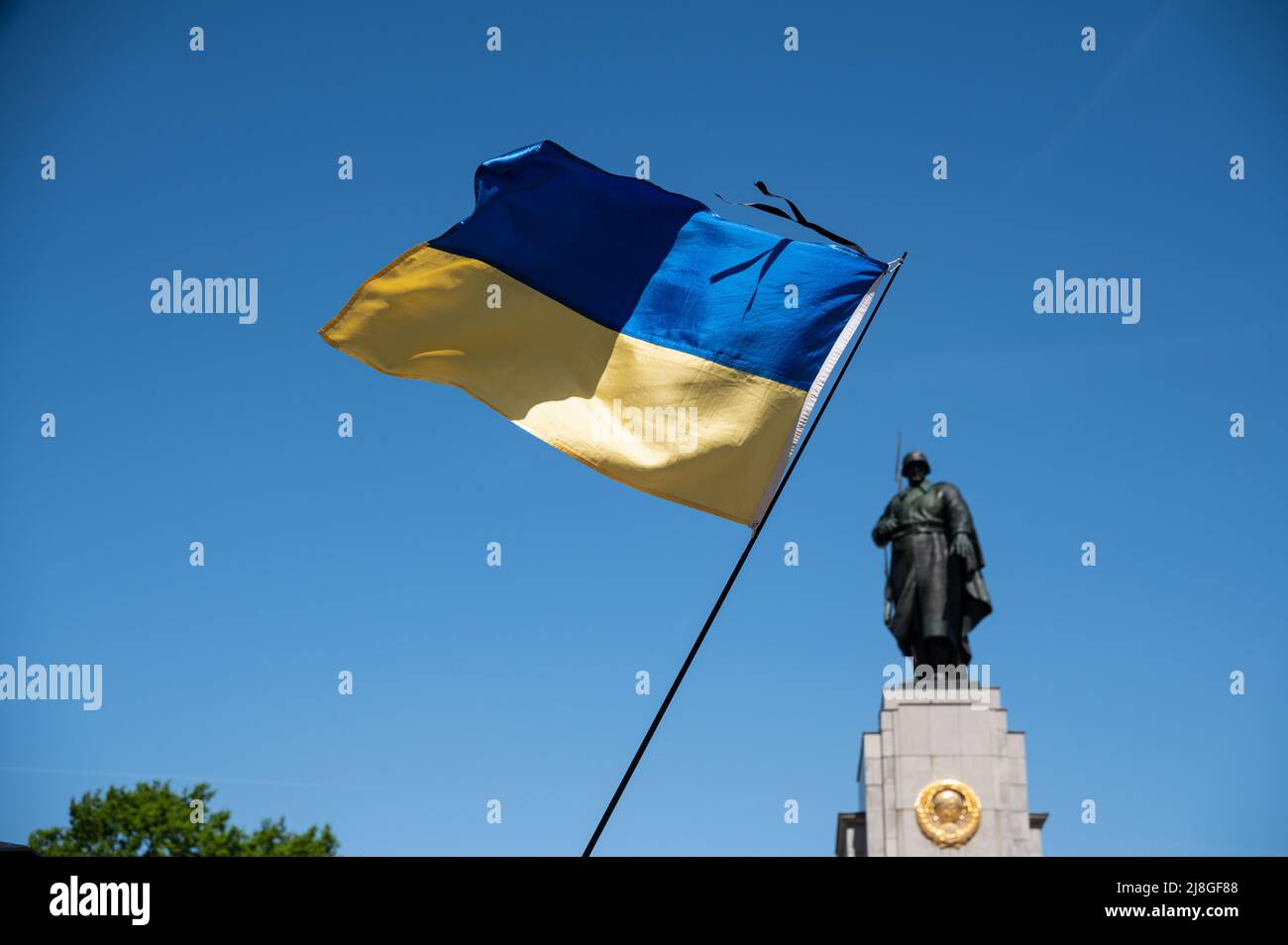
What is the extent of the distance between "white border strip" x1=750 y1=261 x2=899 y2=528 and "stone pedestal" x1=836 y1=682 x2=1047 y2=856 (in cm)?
1020

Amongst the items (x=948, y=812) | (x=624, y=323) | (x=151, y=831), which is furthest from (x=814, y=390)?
(x=151, y=831)

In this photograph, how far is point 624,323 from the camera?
13.5 m

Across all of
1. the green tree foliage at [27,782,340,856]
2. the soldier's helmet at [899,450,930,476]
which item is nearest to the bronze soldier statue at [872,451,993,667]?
the soldier's helmet at [899,450,930,476]

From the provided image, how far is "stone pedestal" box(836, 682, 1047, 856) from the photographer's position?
70.7 feet

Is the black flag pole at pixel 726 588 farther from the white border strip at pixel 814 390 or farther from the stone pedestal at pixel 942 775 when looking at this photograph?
the stone pedestal at pixel 942 775

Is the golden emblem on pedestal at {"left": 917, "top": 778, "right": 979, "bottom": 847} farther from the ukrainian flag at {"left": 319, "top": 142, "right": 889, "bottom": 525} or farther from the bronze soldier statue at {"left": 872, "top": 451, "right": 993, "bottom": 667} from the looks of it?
the ukrainian flag at {"left": 319, "top": 142, "right": 889, "bottom": 525}

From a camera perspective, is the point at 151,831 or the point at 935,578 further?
the point at 151,831

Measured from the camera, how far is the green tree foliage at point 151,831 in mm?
49344

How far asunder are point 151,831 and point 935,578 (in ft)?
109

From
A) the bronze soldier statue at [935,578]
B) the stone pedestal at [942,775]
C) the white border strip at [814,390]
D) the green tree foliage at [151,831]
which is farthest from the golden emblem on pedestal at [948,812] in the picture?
the green tree foliage at [151,831]

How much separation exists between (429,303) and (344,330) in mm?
714

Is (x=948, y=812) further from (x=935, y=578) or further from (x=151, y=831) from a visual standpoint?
(x=151, y=831)
